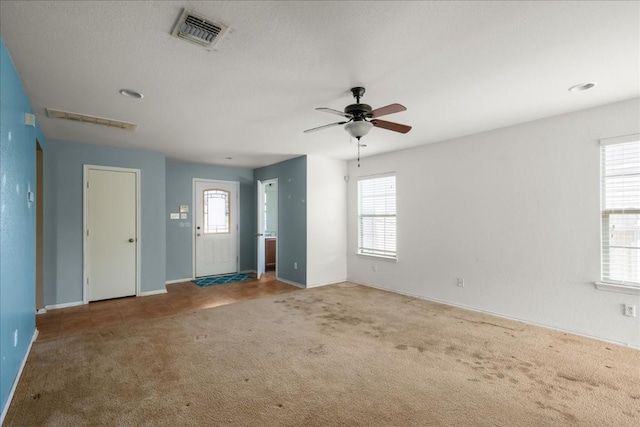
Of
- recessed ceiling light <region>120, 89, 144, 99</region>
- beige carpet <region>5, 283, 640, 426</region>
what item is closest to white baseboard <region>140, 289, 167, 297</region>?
beige carpet <region>5, 283, 640, 426</region>

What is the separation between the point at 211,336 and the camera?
11.4ft

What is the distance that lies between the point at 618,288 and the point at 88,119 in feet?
20.3

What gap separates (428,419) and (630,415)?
1.40 metres

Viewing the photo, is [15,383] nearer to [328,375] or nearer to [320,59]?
[328,375]

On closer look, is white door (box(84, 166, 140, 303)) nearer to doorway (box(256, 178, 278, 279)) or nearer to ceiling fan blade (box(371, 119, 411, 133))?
doorway (box(256, 178, 278, 279))

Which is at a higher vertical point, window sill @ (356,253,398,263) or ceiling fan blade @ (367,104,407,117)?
ceiling fan blade @ (367,104,407,117)

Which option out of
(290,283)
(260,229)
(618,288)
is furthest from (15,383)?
(618,288)

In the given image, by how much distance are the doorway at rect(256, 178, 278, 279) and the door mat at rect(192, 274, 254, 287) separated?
0.46 m

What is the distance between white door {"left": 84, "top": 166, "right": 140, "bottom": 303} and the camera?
4910 millimetres

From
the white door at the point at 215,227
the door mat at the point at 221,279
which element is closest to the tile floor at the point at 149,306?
the door mat at the point at 221,279

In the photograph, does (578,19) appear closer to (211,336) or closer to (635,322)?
(635,322)

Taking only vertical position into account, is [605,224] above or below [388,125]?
below

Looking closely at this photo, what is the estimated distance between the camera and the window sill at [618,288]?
3.12 metres

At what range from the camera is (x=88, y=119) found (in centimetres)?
366
